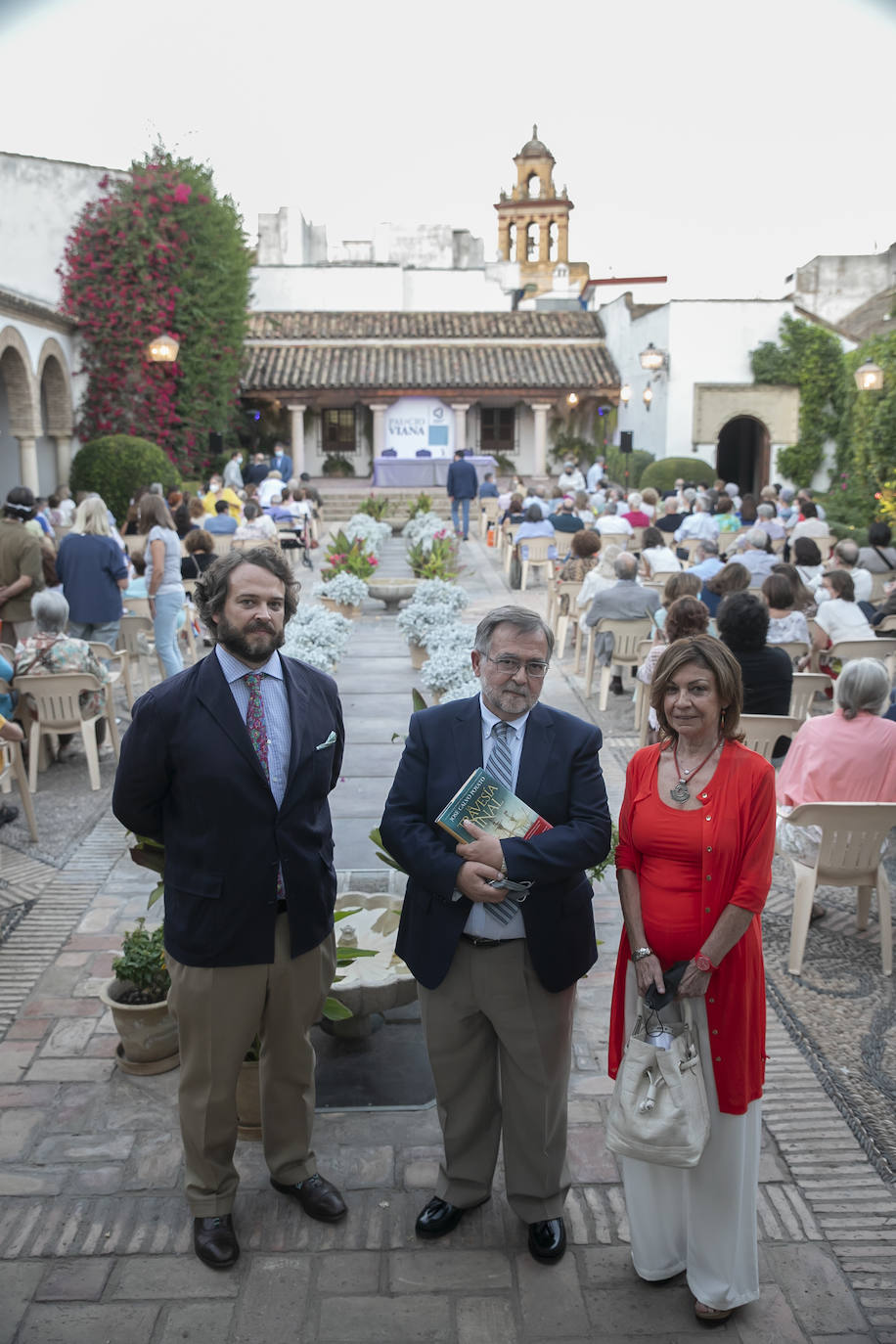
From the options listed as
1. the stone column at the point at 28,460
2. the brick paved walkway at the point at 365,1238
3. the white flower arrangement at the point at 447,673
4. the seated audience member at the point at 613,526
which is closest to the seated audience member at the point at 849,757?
the brick paved walkway at the point at 365,1238

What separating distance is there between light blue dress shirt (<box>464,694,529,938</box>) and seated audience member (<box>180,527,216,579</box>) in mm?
7510

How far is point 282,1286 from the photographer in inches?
114

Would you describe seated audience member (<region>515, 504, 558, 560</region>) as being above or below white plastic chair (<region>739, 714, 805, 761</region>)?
above

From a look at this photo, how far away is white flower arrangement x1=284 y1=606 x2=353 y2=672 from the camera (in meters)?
8.59

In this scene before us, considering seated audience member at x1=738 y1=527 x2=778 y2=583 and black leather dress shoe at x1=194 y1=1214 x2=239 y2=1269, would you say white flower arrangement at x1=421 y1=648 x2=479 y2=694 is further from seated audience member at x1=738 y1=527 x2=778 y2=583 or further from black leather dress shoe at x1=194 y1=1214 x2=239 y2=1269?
black leather dress shoe at x1=194 y1=1214 x2=239 y2=1269

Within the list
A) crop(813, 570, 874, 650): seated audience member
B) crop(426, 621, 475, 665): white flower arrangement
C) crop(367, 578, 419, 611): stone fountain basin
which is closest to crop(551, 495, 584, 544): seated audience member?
crop(367, 578, 419, 611): stone fountain basin

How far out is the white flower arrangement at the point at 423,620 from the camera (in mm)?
9469

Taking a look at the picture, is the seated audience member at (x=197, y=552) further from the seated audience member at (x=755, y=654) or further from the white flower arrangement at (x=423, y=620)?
the seated audience member at (x=755, y=654)

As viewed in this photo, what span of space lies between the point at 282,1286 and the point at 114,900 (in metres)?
2.85

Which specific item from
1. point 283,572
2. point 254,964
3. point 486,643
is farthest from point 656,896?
point 283,572

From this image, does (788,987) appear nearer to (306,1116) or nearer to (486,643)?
(306,1116)

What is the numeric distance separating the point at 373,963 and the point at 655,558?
7.26 m

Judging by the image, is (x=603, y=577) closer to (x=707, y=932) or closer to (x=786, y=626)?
(x=786, y=626)

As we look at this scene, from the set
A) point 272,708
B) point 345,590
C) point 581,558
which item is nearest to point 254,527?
point 345,590
